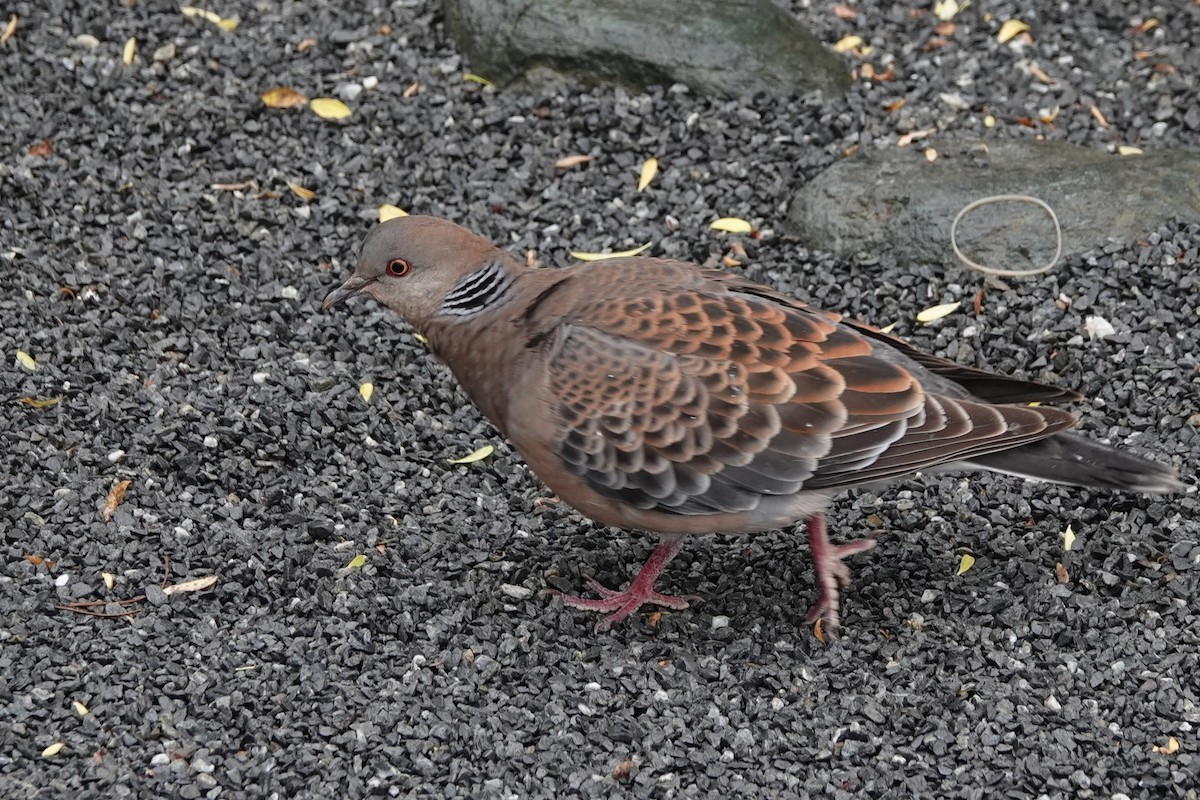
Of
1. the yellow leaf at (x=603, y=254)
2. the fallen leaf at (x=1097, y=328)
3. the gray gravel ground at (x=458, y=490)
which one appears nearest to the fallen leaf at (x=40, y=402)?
the gray gravel ground at (x=458, y=490)

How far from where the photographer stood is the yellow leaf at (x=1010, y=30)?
9.22 m

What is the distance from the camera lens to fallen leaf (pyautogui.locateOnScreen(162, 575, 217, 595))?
5676mm

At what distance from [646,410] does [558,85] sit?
3980 mm

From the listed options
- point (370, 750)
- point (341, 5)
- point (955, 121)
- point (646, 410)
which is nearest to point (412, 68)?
point (341, 5)

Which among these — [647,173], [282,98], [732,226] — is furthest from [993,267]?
[282,98]

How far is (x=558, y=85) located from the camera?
870 cm

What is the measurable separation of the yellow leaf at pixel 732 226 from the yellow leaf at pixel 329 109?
2321 millimetres

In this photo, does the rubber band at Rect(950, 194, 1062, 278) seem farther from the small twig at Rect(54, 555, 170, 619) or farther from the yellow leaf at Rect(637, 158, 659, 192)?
the small twig at Rect(54, 555, 170, 619)

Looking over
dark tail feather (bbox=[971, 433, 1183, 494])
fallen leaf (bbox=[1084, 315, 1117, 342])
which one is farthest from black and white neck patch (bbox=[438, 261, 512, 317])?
fallen leaf (bbox=[1084, 315, 1117, 342])

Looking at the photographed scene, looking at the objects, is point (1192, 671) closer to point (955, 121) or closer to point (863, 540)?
point (863, 540)

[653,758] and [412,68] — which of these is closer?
[653,758]

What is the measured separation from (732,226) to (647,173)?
2.13 feet

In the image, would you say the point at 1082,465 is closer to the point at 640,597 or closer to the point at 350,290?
the point at 640,597

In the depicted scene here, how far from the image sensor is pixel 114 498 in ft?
19.9
